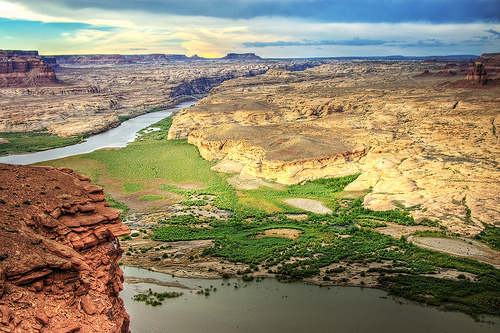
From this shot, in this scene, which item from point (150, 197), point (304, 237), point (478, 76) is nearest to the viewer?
point (304, 237)

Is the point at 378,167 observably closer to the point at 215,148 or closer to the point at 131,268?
the point at 215,148

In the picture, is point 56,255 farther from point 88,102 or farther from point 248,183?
point 88,102

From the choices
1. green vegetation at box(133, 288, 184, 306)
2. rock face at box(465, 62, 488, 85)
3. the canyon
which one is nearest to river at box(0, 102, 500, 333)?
green vegetation at box(133, 288, 184, 306)

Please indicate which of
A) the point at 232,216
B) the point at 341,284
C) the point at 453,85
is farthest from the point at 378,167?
the point at 453,85

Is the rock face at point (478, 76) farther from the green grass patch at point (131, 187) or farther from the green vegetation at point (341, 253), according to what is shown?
the green grass patch at point (131, 187)

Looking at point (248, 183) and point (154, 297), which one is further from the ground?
point (248, 183)

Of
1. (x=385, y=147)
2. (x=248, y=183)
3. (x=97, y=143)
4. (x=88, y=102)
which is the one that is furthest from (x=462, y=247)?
(x=88, y=102)

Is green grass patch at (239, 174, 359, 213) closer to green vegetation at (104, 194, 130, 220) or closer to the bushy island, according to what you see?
the bushy island
